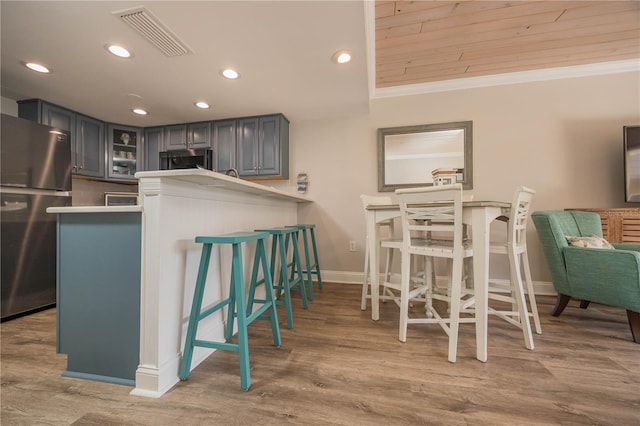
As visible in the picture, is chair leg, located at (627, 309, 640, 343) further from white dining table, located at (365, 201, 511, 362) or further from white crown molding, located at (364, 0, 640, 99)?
white crown molding, located at (364, 0, 640, 99)

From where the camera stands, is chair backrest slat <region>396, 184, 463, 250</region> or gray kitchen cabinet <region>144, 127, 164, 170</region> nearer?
chair backrest slat <region>396, 184, 463, 250</region>

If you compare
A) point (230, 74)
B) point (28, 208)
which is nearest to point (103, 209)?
point (230, 74)

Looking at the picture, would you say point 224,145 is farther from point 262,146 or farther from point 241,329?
point 241,329

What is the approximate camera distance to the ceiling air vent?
1.41 meters

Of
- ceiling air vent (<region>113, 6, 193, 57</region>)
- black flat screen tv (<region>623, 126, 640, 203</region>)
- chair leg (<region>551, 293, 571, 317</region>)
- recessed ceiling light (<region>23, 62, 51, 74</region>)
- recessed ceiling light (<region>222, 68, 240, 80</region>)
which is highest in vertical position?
recessed ceiling light (<region>222, 68, 240, 80</region>)

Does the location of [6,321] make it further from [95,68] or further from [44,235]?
[95,68]

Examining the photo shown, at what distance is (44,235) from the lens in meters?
2.08

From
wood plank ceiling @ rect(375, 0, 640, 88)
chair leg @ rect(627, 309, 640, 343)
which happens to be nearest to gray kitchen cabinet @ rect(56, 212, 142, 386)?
wood plank ceiling @ rect(375, 0, 640, 88)

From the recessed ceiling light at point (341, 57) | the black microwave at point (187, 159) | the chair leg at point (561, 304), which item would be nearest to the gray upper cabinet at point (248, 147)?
the black microwave at point (187, 159)

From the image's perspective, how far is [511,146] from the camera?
8.49ft

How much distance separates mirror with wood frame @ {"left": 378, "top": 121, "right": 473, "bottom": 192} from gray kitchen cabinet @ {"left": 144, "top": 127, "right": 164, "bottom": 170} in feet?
10.0

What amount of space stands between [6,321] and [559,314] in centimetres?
443

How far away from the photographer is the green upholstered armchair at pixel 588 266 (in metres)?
1.47

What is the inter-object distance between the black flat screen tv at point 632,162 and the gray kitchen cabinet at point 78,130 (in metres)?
5.85
